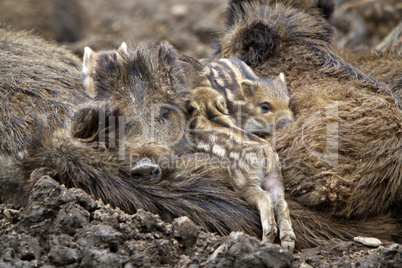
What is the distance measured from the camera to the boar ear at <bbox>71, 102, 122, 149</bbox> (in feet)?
9.36

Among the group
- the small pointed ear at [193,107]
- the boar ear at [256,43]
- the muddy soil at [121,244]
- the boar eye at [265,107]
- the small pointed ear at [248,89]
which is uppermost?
the boar ear at [256,43]

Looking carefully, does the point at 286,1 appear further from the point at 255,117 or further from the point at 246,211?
the point at 246,211

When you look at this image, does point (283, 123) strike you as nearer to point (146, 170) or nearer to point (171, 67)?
point (171, 67)

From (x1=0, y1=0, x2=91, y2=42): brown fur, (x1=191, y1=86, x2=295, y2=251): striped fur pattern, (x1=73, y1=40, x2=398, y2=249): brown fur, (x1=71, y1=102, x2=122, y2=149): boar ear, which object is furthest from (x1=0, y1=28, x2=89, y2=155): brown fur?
(x1=0, y1=0, x2=91, y2=42): brown fur

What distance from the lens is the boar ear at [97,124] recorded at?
2.85 m

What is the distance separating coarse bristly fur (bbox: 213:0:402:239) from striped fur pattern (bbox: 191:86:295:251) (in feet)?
0.59

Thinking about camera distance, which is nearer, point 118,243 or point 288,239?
point 118,243

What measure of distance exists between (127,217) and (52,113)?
1.02 meters

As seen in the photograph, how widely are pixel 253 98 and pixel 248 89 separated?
77mm

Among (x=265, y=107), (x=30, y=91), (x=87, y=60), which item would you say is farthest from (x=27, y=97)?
(x=265, y=107)

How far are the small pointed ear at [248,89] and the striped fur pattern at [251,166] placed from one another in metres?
0.43

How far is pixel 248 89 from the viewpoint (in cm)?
371

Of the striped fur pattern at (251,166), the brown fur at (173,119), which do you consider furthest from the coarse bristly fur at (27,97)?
the striped fur pattern at (251,166)

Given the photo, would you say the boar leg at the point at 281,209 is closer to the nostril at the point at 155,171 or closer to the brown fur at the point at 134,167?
the brown fur at the point at 134,167
